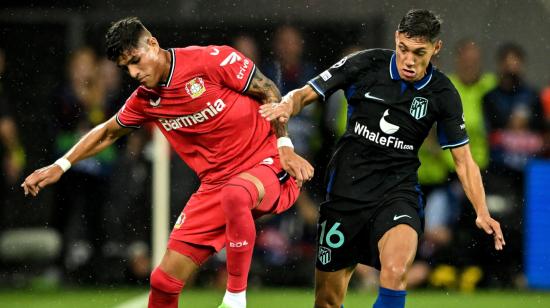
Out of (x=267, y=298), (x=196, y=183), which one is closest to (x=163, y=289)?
(x=267, y=298)

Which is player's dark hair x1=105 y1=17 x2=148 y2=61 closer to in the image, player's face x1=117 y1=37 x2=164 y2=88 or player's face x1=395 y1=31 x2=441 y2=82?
player's face x1=117 y1=37 x2=164 y2=88

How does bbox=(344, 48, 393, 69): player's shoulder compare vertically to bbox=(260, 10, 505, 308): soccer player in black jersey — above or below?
above

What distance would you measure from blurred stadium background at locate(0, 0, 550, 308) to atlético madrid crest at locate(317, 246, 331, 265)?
3.44 meters

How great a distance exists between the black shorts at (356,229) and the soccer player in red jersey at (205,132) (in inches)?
13.0

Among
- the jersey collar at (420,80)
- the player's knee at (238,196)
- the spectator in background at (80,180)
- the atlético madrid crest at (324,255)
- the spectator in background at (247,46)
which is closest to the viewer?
the player's knee at (238,196)

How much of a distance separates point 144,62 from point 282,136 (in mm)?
927

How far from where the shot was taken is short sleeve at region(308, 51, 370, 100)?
7.13 meters

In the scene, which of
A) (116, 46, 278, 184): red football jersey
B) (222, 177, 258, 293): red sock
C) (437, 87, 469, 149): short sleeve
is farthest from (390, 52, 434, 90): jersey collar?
(222, 177, 258, 293): red sock

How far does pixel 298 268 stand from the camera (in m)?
11.5

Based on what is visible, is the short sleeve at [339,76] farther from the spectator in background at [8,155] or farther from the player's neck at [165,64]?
the spectator in background at [8,155]

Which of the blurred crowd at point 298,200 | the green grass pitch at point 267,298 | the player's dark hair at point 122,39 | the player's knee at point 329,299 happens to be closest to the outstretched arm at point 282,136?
the player's dark hair at point 122,39

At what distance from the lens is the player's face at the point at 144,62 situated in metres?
6.98

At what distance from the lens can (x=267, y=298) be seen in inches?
428

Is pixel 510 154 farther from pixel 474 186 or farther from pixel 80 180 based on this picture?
pixel 474 186
